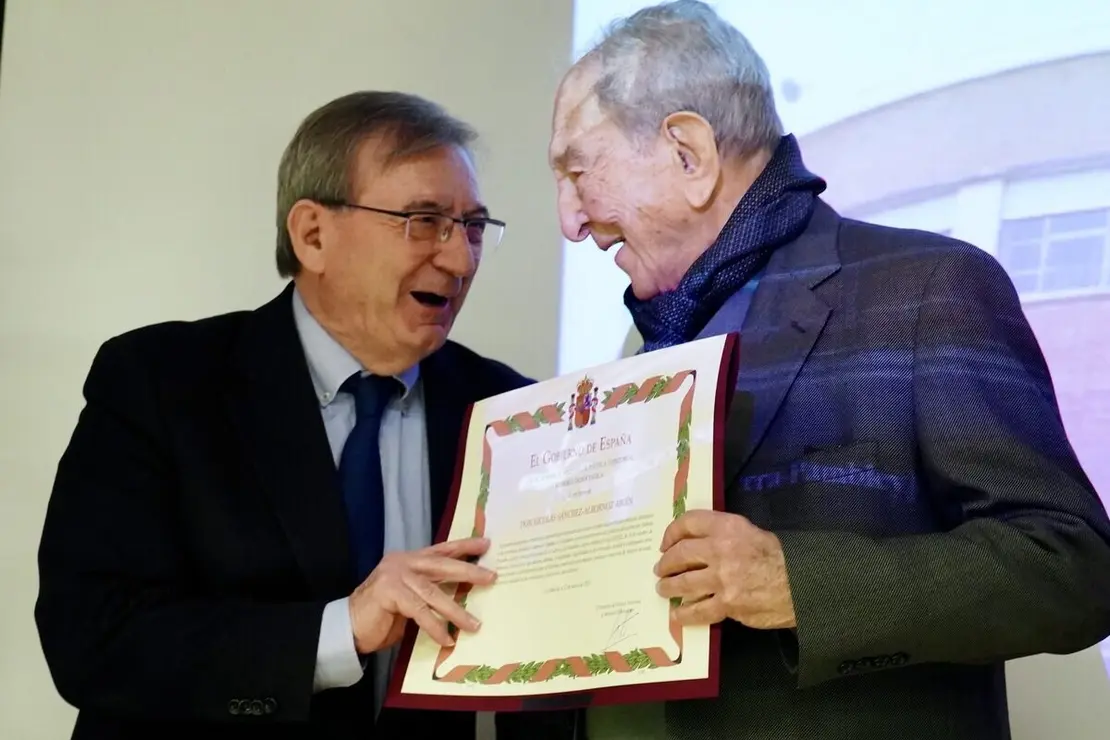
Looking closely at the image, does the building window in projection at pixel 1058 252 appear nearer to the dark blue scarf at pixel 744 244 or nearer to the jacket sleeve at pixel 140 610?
the dark blue scarf at pixel 744 244

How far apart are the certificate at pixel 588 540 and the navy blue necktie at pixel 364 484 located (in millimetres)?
354

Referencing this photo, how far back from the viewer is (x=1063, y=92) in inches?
73.1

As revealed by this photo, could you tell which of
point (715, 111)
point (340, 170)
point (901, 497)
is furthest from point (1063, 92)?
point (340, 170)

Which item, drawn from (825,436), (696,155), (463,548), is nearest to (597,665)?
(463,548)

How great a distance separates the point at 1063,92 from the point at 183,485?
58.5 inches

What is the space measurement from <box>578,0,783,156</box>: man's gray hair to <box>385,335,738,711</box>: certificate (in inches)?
15.3

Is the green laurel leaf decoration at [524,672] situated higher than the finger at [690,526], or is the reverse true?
the finger at [690,526]

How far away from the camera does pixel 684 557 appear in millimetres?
1175

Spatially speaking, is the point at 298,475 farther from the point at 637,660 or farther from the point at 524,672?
the point at 637,660

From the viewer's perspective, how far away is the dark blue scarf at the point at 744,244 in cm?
148

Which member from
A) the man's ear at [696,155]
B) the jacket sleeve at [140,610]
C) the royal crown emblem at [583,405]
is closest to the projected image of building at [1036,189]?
the man's ear at [696,155]

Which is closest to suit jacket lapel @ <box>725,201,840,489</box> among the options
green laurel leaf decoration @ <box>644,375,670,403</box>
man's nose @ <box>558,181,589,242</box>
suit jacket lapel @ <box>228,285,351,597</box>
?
green laurel leaf decoration @ <box>644,375,670,403</box>

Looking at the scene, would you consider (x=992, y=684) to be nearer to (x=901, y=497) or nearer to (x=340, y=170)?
(x=901, y=497)
